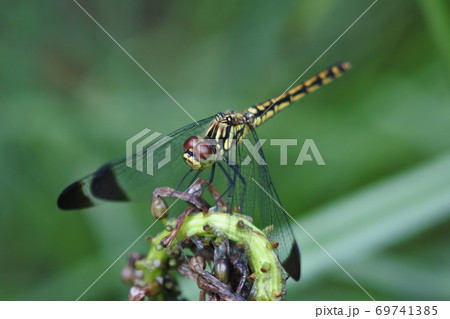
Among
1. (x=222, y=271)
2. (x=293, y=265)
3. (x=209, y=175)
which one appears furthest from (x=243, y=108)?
(x=222, y=271)

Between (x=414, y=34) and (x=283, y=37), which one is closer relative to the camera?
(x=414, y=34)

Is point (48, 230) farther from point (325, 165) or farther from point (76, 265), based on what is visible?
point (325, 165)

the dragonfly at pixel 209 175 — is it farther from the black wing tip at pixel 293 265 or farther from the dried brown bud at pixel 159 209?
the dried brown bud at pixel 159 209

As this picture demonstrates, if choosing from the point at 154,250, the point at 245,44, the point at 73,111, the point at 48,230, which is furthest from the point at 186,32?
the point at 154,250

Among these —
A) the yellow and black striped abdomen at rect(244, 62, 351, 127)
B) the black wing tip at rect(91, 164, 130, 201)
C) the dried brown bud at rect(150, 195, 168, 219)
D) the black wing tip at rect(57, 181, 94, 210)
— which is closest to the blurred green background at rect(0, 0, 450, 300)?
the yellow and black striped abdomen at rect(244, 62, 351, 127)

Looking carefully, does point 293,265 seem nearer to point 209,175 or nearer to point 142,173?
point 209,175
